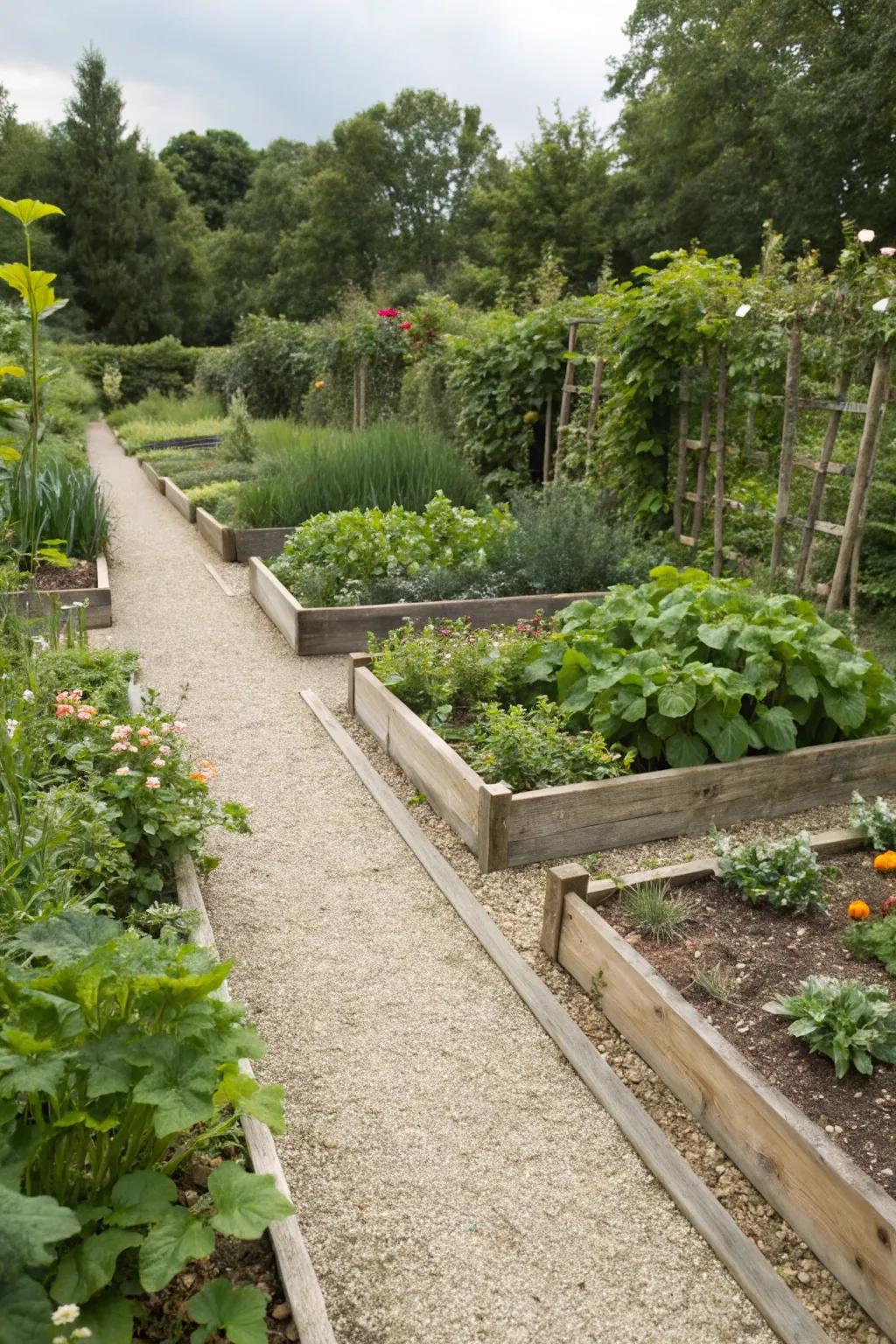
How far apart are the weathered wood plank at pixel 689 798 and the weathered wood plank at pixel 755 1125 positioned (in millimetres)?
633

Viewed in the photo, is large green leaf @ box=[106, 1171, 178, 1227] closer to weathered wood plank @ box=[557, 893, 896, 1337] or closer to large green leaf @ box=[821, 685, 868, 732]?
weathered wood plank @ box=[557, 893, 896, 1337]

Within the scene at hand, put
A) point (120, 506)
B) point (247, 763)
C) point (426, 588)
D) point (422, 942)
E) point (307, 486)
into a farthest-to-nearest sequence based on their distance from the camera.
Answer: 1. point (120, 506)
2. point (307, 486)
3. point (426, 588)
4. point (247, 763)
5. point (422, 942)

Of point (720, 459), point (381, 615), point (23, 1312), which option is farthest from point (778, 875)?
point (720, 459)

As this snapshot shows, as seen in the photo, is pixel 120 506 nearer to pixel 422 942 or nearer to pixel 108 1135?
pixel 422 942

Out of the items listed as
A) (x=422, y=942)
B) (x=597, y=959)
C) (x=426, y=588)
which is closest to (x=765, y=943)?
(x=597, y=959)

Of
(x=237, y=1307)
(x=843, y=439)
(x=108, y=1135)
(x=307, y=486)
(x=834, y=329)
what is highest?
(x=834, y=329)

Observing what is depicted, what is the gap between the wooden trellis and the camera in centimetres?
529

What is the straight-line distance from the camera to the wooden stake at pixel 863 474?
5.09m

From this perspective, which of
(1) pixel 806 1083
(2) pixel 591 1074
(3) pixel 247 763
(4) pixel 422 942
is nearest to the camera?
(1) pixel 806 1083

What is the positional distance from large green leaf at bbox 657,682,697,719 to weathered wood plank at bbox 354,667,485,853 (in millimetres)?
738

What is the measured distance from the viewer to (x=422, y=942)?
9.85ft

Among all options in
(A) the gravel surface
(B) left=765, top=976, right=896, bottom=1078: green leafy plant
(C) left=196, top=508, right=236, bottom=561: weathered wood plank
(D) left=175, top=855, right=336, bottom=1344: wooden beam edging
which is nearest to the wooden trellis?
(A) the gravel surface

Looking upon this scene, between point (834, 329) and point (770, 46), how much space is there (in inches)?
855

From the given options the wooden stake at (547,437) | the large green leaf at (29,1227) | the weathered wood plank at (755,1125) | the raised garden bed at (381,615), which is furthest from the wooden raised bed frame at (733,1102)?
the wooden stake at (547,437)
